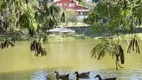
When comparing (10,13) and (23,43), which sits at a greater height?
(10,13)

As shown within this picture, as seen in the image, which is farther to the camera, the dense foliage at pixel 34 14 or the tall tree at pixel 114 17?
the dense foliage at pixel 34 14

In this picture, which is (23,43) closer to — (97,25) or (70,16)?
(70,16)

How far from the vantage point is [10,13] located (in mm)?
6602

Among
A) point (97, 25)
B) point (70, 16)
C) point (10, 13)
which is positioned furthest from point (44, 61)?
point (70, 16)

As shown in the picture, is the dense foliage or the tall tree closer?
the tall tree

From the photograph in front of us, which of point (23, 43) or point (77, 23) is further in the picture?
point (77, 23)

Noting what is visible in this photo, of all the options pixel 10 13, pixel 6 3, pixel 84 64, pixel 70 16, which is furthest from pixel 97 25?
pixel 70 16

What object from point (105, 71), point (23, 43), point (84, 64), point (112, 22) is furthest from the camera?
point (23, 43)

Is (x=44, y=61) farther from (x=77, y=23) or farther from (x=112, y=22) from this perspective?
(x=77, y=23)

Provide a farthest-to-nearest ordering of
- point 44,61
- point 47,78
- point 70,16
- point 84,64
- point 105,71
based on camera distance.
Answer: point 70,16
point 44,61
point 84,64
point 105,71
point 47,78

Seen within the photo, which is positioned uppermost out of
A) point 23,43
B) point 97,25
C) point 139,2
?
point 139,2

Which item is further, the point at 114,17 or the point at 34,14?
the point at 34,14

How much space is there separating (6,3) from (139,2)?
2.17 metres

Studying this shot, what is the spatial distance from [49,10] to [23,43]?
2550 centimetres
